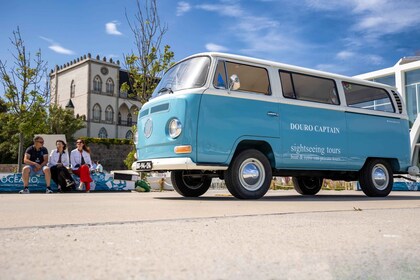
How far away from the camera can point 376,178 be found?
855 centimetres

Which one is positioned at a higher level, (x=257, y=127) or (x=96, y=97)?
(x=96, y=97)

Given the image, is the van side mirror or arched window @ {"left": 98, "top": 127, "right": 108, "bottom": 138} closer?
the van side mirror

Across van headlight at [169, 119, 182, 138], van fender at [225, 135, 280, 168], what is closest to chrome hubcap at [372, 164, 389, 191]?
van fender at [225, 135, 280, 168]

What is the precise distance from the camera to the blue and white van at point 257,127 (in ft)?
21.3

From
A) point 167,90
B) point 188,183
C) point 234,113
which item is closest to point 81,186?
point 188,183

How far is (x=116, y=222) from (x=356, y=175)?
252 inches

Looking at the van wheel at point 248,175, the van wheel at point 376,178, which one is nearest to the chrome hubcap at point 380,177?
the van wheel at point 376,178

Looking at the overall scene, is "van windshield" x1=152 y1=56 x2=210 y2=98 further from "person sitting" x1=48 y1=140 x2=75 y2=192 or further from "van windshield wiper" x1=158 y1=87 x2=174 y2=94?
"person sitting" x1=48 y1=140 x2=75 y2=192

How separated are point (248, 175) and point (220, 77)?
5.11ft

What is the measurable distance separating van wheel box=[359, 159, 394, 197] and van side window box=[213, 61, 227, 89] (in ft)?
11.8

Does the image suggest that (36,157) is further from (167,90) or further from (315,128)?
(315,128)

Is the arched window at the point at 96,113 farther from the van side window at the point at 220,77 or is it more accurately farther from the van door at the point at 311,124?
the van side window at the point at 220,77

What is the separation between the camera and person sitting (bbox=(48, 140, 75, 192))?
10281mm

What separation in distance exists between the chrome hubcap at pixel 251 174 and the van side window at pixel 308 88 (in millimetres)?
1353
